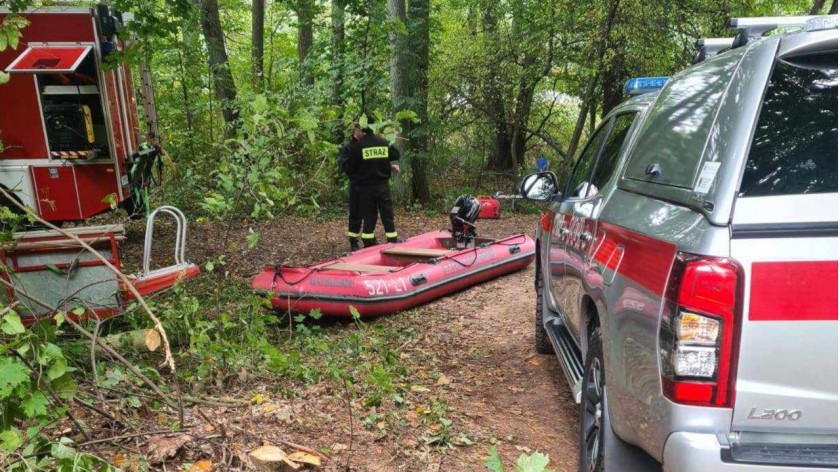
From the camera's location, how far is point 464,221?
8133 millimetres

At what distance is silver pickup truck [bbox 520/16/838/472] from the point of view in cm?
160

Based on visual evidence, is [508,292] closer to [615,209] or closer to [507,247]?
[507,247]

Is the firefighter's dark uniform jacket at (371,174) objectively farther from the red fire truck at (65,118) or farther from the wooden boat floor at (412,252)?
the red fire truck at (65,118)

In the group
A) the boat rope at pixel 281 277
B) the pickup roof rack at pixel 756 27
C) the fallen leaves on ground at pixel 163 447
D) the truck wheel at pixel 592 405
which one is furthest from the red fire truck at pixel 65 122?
the pickup roof rack at pixel 756 27

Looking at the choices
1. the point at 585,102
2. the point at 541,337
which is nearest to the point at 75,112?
the point at 541,337

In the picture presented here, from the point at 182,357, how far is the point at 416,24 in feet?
29.6

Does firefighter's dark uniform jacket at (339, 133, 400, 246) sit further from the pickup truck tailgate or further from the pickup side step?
the pickup truck tailgate

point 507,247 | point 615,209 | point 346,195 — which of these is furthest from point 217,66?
point 615,209

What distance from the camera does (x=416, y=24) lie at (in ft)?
37.1

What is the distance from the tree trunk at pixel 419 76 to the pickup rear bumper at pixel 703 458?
10.2 meters

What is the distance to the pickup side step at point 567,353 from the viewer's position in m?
3.01

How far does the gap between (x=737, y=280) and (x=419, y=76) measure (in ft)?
36.0

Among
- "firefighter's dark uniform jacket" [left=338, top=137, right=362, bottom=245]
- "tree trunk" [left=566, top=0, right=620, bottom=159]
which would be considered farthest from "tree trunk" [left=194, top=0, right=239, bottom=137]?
"tree trunk" [left=566, top=0, right=620, bottom=159]

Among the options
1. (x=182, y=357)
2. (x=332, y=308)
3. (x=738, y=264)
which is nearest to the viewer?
(x=738, y=264)
